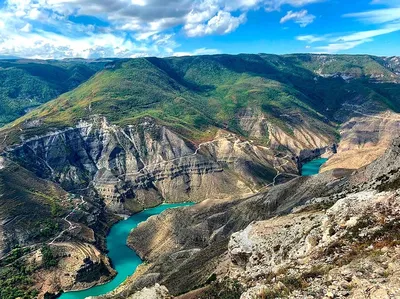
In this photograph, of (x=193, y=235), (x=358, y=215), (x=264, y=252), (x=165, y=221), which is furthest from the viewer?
(x=165, y=221)

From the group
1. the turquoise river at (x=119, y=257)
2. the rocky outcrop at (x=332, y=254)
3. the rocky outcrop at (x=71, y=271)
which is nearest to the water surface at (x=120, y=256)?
the turquoise river at (x=119, y=257)

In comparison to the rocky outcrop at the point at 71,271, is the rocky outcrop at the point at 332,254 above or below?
above

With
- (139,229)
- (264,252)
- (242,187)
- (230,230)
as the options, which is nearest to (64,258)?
(139,229)

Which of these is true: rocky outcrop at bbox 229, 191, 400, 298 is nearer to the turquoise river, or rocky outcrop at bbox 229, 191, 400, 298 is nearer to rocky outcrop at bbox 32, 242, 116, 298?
the turquoise river

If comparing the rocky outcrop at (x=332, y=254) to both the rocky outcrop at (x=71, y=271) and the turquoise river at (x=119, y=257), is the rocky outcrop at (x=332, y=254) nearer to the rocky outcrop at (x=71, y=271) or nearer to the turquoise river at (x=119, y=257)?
the turquoise river at (x=119, y=257)

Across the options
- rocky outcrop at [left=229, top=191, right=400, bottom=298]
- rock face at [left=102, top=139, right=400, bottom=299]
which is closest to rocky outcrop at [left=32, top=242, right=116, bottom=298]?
rock face at [left=102, top=139, right=400, bottom=299]

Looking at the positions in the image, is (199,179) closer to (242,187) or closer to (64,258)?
(242,187)

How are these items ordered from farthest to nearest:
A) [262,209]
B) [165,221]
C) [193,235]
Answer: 1. [165,221]
2. [193,235]
3. [262,209]

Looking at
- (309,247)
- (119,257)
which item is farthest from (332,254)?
(119,257)
